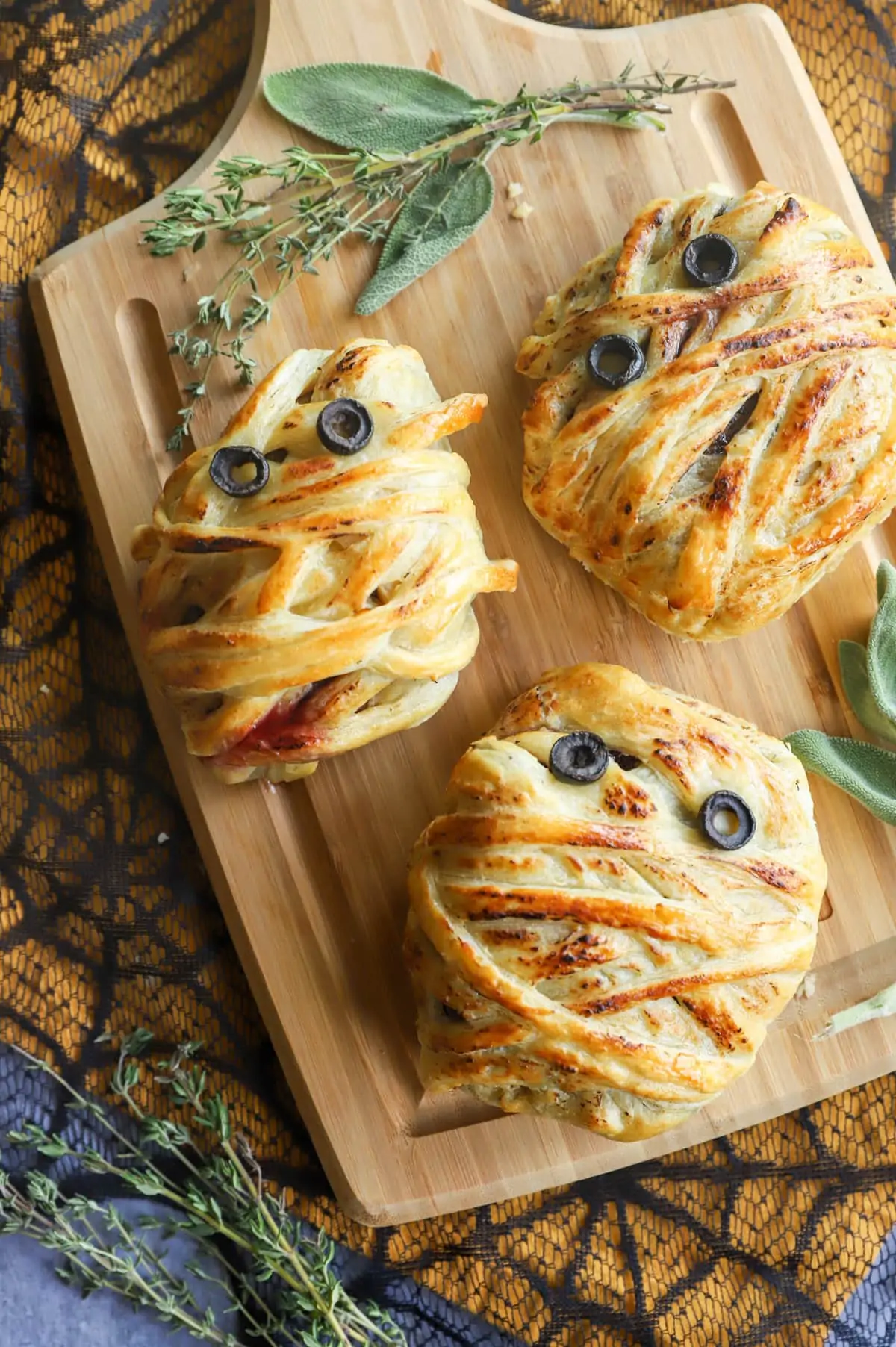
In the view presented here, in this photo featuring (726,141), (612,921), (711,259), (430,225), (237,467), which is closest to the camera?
(612,921)

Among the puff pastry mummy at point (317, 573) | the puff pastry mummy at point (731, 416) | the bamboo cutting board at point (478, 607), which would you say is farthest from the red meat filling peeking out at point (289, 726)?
the puff pastry mummy at point (731, 416)

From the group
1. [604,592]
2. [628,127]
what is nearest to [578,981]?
[604,592]

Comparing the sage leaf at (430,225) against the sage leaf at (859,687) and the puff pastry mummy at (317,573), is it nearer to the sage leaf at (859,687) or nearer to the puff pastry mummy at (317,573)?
the puff pastry mummy at (317,573)

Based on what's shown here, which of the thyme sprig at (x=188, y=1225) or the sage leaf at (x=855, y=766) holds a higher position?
the sage leaf at (x=855, y=766)

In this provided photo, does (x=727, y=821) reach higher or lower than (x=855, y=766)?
higher

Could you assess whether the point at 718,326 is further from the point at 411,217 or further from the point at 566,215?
the point at 411,217

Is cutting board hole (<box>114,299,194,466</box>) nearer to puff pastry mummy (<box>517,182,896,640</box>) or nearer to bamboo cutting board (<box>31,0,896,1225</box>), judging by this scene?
bamboo cutting board (<box>31,0,896,1225</box>)

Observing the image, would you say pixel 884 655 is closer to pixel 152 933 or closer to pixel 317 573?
pixel 317 573

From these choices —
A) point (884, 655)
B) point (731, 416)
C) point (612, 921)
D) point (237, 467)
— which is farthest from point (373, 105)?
point (612, 921)
